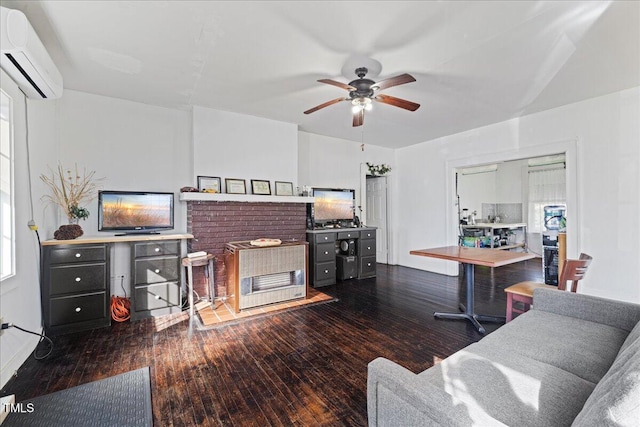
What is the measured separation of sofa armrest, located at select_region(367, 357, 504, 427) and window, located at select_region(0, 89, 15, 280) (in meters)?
2.81

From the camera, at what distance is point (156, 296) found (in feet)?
10.8

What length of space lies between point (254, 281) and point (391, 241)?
3.77m

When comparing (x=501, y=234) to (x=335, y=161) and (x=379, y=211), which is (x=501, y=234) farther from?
(x=335, y=161)

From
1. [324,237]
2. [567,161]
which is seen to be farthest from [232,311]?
[567,161]

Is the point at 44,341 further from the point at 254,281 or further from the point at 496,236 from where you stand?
the point at 496,236

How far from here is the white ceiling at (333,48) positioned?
1992mm

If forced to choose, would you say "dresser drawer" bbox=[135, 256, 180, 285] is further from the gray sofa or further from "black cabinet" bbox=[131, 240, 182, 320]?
the gray sofa

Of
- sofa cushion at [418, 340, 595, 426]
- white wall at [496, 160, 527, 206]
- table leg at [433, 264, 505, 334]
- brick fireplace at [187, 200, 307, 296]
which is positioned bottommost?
table leg at [433, 264, 505, 334]

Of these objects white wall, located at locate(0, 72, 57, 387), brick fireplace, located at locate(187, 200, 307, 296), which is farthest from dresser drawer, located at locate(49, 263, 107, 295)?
brick fireplace, located at locate(187, 200, 307, 296)

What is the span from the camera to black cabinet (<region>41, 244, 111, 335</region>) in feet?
9.07

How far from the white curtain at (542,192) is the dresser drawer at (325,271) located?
20.3 feet

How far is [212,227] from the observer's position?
12.6 ft

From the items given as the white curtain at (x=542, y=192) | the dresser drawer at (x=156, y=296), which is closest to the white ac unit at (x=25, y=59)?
the dresser drawer at (x=156, y=296)

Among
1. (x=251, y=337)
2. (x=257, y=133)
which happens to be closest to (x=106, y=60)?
(x=257, y=133)
